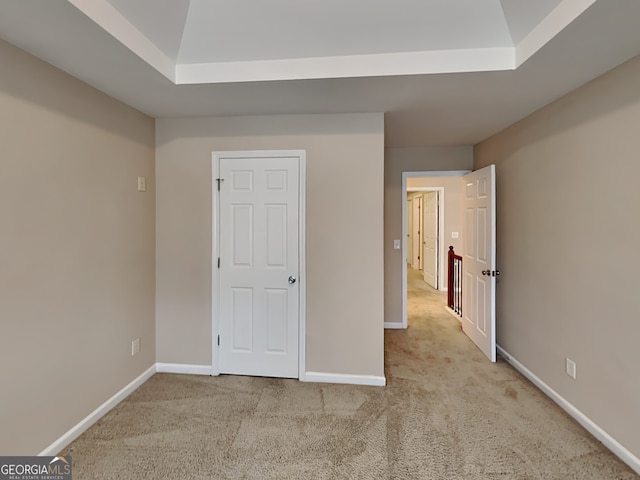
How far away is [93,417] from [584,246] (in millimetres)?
3600

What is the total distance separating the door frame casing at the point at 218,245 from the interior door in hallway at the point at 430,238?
452cm

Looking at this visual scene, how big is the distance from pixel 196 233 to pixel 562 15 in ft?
9.43

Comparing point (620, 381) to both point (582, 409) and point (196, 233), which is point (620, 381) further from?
point (196, 233)

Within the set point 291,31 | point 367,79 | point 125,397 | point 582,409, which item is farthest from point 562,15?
point 125,397

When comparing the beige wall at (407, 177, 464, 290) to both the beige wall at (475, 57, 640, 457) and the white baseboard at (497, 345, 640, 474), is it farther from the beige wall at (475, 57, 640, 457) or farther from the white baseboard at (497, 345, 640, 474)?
the white baseboard at (497, 345, 640, 474)

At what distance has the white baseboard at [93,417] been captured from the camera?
1.92 metres

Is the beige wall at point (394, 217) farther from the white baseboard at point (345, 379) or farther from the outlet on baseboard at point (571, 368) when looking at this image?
the outlet on baseboard at point (571, 368)

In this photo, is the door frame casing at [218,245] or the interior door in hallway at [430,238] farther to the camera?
the interior door in hallway at [430,238]

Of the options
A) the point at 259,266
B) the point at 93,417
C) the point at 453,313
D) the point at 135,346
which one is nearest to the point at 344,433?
the point at 259,266

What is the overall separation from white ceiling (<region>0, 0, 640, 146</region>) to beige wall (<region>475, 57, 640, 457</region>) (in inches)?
12.0

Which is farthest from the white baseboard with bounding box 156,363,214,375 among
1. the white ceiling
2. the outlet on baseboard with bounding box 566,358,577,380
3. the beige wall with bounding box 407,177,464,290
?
the beige wall with bounding box 407,177,464,290

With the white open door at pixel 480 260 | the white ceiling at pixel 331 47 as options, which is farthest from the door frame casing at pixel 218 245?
the white open door at pixel 480 260

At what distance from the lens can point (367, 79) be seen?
209cm

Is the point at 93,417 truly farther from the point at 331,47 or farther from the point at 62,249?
the point at 331,47
